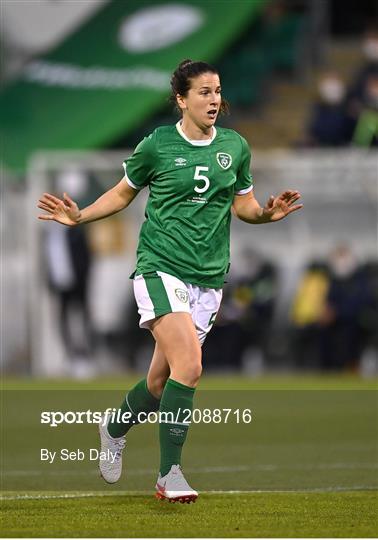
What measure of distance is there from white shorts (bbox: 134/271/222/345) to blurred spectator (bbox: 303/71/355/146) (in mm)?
15515

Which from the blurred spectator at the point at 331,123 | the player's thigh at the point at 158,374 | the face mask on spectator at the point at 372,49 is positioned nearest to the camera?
the player's thigh at the point at 158,374

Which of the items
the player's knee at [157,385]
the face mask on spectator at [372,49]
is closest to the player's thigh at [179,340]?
the player's knee at [157,385]

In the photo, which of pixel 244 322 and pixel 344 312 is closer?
pixel 344 312

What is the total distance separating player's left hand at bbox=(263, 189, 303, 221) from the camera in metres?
8.79

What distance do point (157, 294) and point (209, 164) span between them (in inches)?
32.2

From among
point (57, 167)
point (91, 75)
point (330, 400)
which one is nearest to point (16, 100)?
point (91, 75)

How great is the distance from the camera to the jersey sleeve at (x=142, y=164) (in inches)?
344

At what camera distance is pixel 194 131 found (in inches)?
344

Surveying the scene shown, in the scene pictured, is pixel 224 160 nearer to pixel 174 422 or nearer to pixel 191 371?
pixel 191 371

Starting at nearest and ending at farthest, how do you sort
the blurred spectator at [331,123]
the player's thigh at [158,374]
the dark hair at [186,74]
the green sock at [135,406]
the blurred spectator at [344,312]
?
the dark hair at [186,74] < the player's thigh at [158,374] < the green sock at [135,406] < the blurred spectator at [344,312] < the blurred spectator at [331,123]

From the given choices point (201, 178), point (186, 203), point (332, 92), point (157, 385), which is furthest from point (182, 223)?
point (332, 92)

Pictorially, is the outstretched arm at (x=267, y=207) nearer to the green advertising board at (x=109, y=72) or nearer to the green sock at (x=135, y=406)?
the green sock at (x=135, y=406)

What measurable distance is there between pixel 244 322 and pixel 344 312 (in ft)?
5.00

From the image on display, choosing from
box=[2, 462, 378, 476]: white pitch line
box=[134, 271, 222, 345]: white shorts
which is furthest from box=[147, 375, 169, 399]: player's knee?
box=[2, 462, 378, 476]: white pitch line
